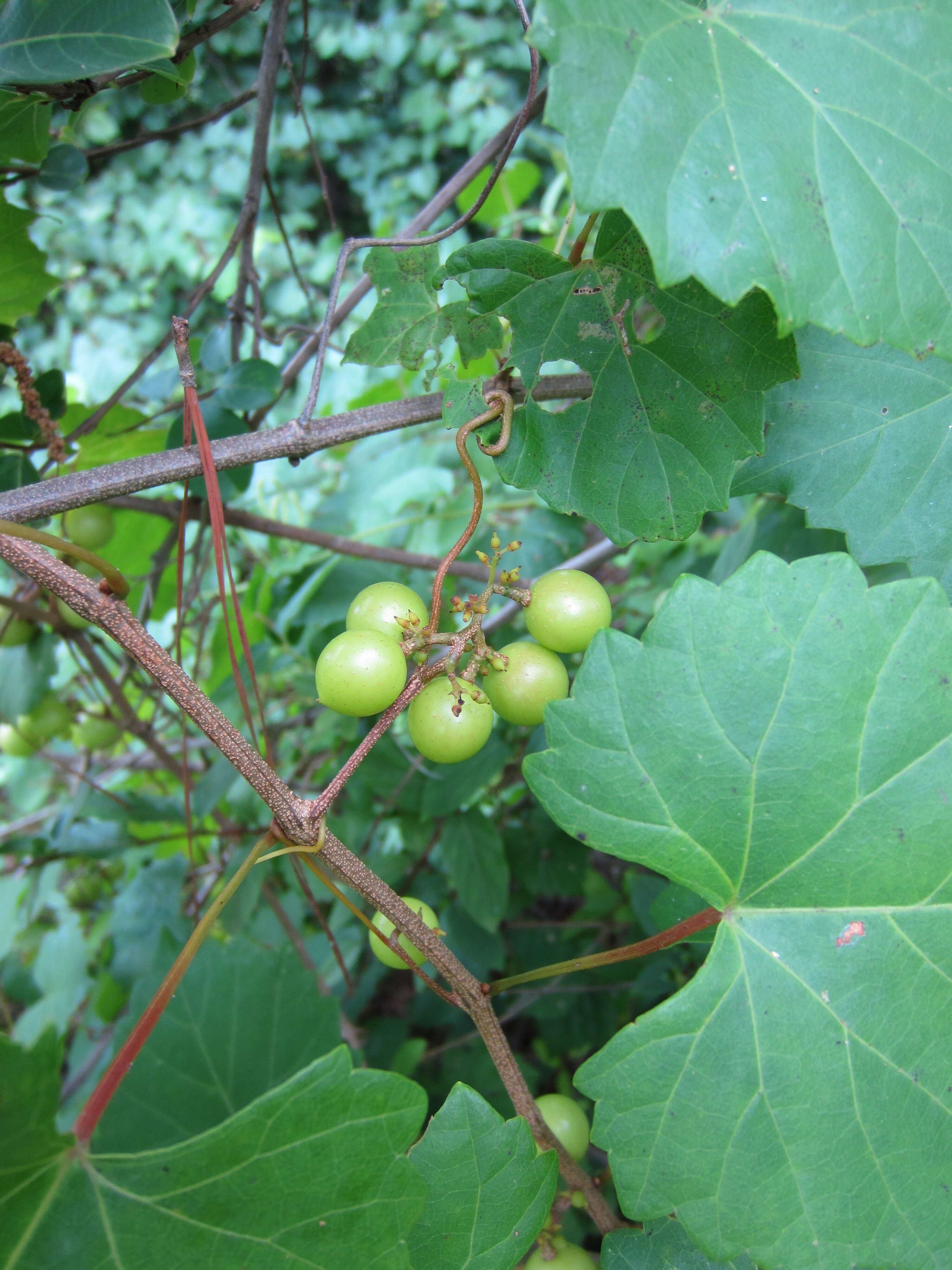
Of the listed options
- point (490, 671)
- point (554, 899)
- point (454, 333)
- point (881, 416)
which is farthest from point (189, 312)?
point (554, 899)

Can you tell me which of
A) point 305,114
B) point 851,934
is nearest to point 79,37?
point 305,114

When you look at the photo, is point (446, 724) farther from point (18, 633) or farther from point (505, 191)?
point (505, 191)

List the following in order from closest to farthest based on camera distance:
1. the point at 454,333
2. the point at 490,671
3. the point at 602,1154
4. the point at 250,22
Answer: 1. the point at 490,671
2. the point at 454,333
3. the point at 602,1154
4. the point at 250,22

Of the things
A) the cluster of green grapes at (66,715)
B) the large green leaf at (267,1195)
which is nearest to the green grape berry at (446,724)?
the large green leaf at (267,1195)

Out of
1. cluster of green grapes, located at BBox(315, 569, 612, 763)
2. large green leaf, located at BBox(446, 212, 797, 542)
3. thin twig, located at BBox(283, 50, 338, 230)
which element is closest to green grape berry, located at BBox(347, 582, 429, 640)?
cluster of green grapes, located at BBox(315, 569, 612, 763)

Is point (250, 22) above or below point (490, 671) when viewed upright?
above

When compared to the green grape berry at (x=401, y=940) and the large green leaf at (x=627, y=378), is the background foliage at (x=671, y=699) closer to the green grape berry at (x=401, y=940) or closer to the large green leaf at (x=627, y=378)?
the large green leaf at (x=627, y=378)

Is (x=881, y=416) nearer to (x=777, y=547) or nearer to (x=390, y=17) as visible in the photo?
(x=777, y=547)
